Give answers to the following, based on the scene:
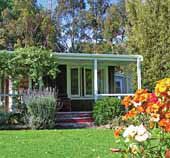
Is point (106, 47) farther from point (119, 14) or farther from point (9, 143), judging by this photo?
point (9, 143)

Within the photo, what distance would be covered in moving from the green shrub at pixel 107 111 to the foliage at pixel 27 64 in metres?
2.17

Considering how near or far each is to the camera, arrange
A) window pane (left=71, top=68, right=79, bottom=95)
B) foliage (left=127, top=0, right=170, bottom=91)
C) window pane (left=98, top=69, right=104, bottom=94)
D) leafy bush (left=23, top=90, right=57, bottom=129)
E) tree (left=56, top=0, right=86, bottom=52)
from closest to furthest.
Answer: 1. leafy bush (left=23, top=90, right=57, bottom=129)
2. window pane (left=71, top=68, right=79, bottom=95)
3. window pane (left=98, top=69, right=104, bottom=94)
4. foliage (left=127, top=0, right=170, bottom=91)
5. tree (left=56, top=0, right=86, bottom=52)

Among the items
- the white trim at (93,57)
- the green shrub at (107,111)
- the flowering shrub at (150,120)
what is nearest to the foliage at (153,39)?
the white trim at (93,57)

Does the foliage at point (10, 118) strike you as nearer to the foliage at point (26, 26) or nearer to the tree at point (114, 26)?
the foliage at point (26, 26)

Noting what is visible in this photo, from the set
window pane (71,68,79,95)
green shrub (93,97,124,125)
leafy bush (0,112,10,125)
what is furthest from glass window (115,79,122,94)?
leafy bush (0,112,10,125)

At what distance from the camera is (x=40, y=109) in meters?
13.2

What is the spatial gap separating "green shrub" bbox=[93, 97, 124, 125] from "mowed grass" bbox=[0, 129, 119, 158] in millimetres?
3756

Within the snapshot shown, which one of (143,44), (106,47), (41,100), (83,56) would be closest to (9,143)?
(41,100)

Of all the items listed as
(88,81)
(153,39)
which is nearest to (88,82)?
(88,81)

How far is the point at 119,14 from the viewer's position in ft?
115

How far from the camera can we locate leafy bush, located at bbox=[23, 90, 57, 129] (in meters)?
13.2

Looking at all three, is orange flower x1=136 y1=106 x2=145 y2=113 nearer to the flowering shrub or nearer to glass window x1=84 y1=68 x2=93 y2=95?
the flowering shrub

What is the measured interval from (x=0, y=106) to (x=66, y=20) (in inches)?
910

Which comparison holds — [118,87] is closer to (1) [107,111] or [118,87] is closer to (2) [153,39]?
Answer: (2) [153,39]
